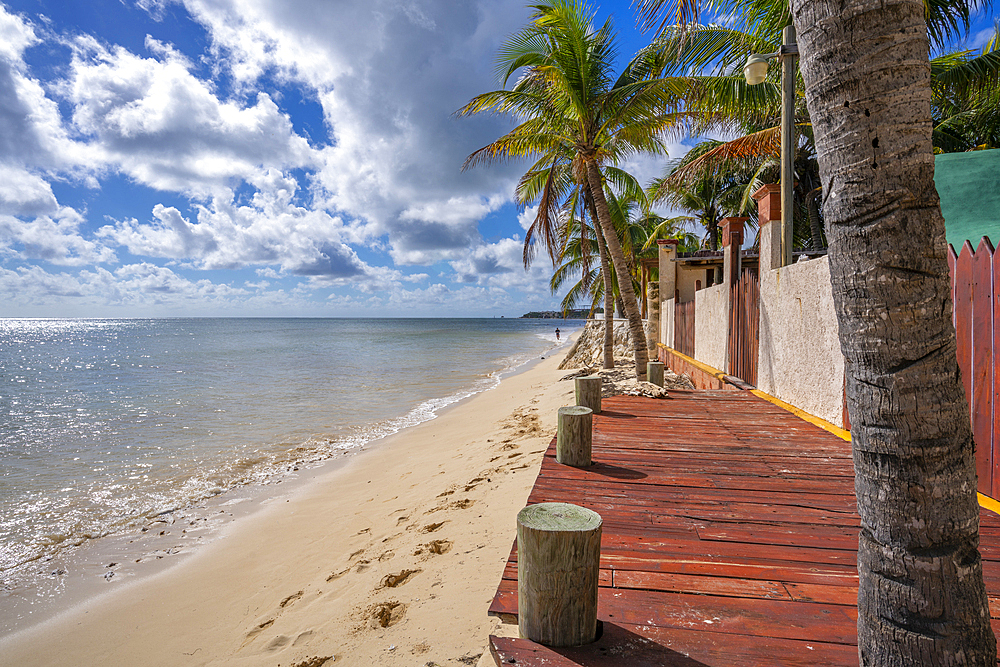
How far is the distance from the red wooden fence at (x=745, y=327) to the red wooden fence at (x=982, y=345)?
3662mm

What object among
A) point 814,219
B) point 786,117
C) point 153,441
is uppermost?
point 814,219

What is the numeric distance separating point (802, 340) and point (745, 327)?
216 cm

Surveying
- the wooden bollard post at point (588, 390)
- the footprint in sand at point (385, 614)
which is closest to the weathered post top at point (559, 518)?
the footprint in sand at point (385, 614)

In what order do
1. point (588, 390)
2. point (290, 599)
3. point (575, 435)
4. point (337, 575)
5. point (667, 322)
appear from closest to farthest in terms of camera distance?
point (575, 435), point (290, 599), point (337, 575), point (588, 390), point (667, 322)

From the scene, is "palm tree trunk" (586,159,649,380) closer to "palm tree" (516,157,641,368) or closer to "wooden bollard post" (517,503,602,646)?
"palm tree" (516,157,641,368)

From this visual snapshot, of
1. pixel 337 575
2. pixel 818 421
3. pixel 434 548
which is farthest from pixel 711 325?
pixel 337 575

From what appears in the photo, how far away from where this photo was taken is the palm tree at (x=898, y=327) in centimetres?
122

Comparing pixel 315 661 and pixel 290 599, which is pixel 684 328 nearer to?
pixel 290 599

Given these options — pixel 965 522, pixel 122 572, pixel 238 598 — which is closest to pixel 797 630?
pixel 965 522

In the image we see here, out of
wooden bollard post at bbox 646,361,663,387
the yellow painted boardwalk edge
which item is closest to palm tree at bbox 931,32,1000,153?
the yellow painted boardwalk edge

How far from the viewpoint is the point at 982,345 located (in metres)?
3.18

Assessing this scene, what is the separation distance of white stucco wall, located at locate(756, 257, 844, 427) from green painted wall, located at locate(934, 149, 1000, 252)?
2239mm

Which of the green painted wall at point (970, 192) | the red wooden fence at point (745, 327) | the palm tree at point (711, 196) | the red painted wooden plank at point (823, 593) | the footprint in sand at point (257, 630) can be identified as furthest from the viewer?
the palm tree at point (711, 196)

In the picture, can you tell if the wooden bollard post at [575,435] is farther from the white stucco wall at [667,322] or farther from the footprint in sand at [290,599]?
the white stucco wall at [667,322]
